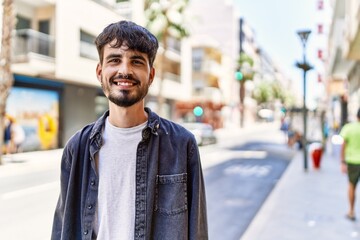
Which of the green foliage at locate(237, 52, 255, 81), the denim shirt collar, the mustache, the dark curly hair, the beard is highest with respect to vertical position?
the green foliage at locate(237, 52, 255, 81)

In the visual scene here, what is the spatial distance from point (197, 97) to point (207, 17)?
2061 centimetres

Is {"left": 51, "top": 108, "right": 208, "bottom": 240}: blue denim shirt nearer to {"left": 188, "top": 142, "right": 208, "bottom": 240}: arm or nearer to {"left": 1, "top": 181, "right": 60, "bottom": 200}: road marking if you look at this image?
{"left": 188, "top": 142, "right": 208, "bottom": 240}: arm

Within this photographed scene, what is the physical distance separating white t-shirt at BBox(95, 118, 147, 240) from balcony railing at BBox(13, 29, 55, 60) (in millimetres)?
13118

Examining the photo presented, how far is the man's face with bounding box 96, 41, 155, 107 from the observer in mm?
1588

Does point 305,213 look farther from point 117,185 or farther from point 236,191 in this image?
point 117,185

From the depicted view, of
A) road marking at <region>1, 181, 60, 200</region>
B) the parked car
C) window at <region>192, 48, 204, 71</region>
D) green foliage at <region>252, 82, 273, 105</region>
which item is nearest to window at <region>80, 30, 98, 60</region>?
the parked car

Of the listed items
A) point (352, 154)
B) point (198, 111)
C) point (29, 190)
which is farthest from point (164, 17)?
point (352, 154)

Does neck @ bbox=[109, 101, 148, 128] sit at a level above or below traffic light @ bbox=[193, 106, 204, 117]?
below

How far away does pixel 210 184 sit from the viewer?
30.4ft

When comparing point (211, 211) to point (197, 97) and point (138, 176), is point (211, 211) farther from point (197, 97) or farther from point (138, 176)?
point (197, 97)

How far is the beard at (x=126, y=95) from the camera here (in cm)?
159

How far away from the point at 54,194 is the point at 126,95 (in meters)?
6.44

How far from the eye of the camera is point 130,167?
5.31 ft

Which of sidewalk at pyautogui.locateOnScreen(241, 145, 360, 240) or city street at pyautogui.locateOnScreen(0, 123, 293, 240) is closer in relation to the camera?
sidewalk at pyautogui.locateOnScreen(241, 145, 360, 240)
